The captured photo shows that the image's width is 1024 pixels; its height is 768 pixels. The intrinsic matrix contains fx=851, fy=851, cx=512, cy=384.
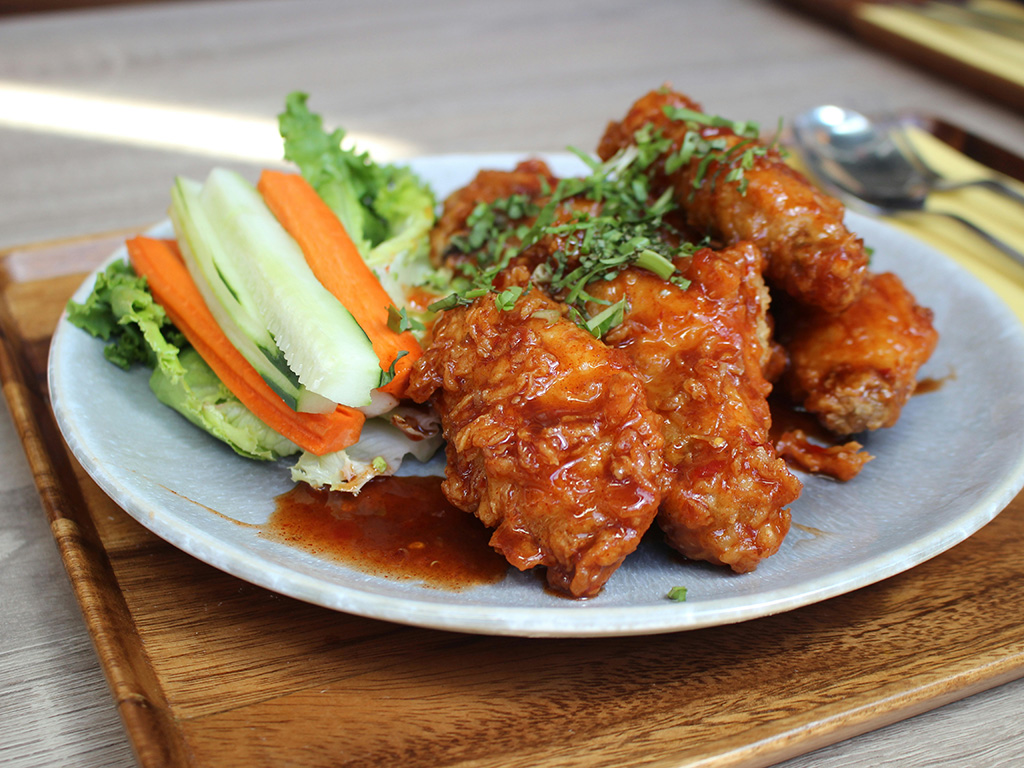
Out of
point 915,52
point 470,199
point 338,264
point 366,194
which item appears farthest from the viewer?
point 915,52

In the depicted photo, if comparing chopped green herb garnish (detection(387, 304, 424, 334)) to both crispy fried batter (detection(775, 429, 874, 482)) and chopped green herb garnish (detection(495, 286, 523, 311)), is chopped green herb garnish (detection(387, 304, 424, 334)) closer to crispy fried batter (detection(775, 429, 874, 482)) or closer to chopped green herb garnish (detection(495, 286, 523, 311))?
chopped green herb garnish (detection(495, 286, 523, 311))

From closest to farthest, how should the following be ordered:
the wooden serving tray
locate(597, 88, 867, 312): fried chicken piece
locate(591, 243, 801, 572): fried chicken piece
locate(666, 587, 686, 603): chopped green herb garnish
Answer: the wooden serving tray, locate(666, 587, 686, 603): chopped green herb garnish, locate(591, 243, 801, 572): fried chicken piece, locate(597, 88, 867, 312): fried chicken piece

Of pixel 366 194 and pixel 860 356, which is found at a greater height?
pixel 860 356

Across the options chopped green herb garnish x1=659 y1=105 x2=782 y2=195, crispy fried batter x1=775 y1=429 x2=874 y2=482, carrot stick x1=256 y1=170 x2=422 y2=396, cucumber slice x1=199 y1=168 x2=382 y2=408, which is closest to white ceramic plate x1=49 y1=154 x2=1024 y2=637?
crispy fried batter x1=775 y1=429 x2=874 y2=482

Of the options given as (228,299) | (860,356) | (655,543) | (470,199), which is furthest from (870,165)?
(228,299)

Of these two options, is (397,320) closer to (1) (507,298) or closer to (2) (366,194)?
(1) (507,298)

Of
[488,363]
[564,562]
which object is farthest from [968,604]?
[488,363]

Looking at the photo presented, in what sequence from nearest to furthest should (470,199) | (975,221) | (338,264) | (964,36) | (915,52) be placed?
(338,264), (470,199), (975,221), (964,36), (915,52)

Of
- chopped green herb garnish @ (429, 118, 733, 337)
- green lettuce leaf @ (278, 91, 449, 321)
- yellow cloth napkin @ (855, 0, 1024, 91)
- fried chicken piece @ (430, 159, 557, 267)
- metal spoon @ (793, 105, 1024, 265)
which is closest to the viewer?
chopped green herb garnish @ (429, 118, 733, 337)
